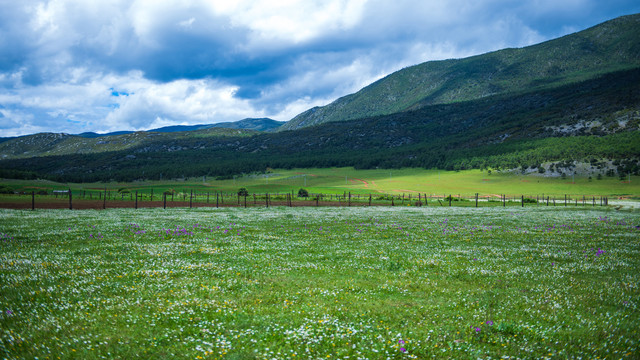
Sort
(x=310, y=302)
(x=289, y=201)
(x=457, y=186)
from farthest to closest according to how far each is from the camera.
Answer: (x=457, y=186) → (x=289, y=201) → (x=310, y=302)

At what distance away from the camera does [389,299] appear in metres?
9.90

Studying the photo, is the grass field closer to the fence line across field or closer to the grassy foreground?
the fence line across field

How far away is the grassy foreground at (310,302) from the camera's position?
22.4ft

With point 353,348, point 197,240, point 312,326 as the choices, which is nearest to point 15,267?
point 197,240

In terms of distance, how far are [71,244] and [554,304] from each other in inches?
846

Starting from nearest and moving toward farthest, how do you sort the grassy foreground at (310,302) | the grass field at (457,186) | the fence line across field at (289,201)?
the grassy foreground at (310,302) → the fence line across field at (289,201) → the grass field at (457,186)

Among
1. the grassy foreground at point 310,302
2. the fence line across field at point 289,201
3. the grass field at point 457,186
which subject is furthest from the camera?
the grass field at point 457,186

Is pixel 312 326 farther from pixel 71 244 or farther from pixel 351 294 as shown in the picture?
pixel 71 244

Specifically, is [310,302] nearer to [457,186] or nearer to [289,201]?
[289,201]

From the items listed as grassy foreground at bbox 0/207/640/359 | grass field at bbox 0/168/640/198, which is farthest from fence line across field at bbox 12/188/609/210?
grassy foreground at bbox 0/207/640/359

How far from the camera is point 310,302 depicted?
935 cm

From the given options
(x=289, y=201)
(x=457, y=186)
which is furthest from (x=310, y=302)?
(x=457, y=186)

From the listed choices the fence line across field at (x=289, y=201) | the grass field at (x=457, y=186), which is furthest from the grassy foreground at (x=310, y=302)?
the grass field at (x=457, y=186)

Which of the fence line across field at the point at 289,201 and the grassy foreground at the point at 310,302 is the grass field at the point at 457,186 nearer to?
the fence line across field at the point at 289,201
